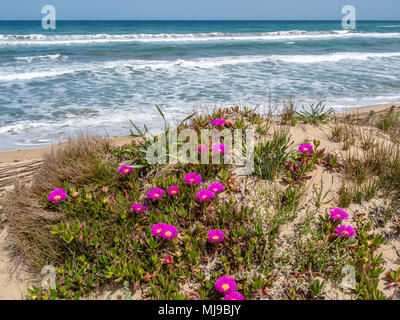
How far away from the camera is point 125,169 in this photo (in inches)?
139

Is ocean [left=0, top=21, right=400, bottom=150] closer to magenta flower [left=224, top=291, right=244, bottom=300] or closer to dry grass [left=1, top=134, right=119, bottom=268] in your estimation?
dry grass [left=1, top=134, right=119, bottom=268]

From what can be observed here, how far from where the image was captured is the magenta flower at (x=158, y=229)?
9.25ft

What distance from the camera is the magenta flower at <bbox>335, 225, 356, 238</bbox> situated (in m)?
2.85

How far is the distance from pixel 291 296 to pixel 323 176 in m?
1.65

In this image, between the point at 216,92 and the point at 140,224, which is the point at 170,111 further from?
the point at 140,224

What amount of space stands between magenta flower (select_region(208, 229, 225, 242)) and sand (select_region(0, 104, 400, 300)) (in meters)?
0.66

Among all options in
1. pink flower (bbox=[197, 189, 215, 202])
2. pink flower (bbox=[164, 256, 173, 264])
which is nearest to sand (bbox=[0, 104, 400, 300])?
pink flower (bbox=[197, 189, 215, 202])

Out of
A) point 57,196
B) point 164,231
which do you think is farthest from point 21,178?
point 164,231

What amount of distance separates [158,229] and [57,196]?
1199 millimetres

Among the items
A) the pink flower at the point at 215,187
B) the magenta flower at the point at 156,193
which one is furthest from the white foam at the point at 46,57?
the pink flower at the point at 215,187

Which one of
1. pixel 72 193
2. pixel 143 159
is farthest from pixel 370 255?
pixel 72 193

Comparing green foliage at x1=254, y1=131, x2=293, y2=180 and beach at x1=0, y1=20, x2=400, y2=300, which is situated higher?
green foliage at x1=254, y1=131, x2=293, y2=180
